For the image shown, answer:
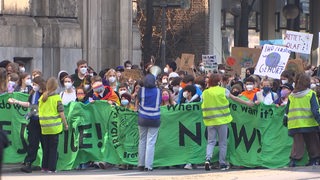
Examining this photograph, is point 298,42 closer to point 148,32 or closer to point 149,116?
point 149,116

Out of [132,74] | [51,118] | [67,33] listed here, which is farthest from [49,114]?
[67,33]

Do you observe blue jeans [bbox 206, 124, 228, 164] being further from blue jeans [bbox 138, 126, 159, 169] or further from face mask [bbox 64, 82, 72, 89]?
face mask [bbox 64, 82, 72, 89]

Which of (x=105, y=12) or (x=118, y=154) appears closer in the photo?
(x=118, y=154)

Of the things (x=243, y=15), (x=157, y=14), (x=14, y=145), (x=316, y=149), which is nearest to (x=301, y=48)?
(x=316, y=149)

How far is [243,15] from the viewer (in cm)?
3588

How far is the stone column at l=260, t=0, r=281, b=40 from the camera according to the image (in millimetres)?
44938

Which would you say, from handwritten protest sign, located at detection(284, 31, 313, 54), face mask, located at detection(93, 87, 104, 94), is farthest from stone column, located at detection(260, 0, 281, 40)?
face mask, located at detection(93, 87, 104, 94)

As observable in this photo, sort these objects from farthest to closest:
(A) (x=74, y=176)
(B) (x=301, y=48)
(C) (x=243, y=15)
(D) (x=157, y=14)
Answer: (D) (x=157, y=14), (C) (x=243, y=15), (B) (x=301, y=48), (A) (x=74, y=176)

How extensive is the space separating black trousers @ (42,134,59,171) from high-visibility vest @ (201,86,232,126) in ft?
7.61

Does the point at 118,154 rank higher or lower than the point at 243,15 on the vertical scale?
lower

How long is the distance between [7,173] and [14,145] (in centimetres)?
81

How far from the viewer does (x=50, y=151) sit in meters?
16.1

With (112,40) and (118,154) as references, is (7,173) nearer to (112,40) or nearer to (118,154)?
(118,154)

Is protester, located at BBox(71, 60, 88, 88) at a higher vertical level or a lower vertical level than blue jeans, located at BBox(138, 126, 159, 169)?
higher
